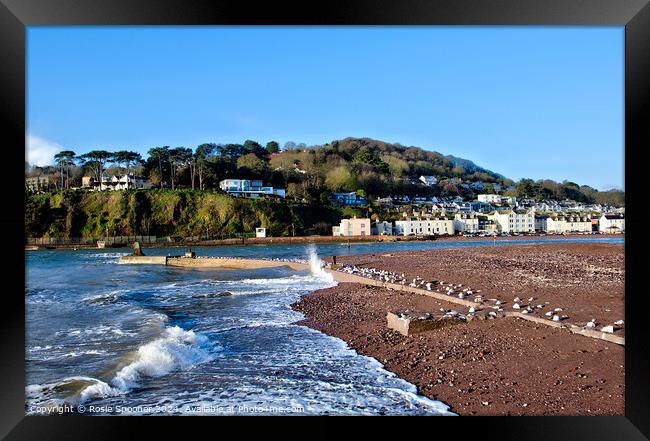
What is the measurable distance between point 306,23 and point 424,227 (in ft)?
38.1

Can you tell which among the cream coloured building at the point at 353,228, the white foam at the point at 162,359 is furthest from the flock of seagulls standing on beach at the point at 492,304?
the cream coloured building at the point at 353,228

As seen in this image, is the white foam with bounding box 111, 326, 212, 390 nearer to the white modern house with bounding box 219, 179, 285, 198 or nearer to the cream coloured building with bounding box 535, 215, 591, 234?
the white modern house with bounding box 219, 179, 285, 198

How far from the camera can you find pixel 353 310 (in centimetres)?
604

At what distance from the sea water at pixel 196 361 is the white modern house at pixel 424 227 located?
5551mm

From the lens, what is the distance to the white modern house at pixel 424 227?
43.4 ft

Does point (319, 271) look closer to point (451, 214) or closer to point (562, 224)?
point (451, 214)

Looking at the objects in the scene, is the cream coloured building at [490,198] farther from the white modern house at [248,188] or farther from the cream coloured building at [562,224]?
the white modern house at [248,188]

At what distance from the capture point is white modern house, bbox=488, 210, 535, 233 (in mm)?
11805

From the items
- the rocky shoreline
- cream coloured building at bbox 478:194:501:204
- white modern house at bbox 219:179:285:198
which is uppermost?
white modern house at bbox 219:179:285:198

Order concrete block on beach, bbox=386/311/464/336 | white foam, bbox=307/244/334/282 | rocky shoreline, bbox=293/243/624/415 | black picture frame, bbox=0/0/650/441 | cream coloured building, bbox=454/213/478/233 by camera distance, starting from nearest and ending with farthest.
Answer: black picture frame, bbox=0/0/650/441
rocky shoreline, bbox=293/243/624/415
concrete block on beach, bbox=386/311/464/336
white foam, bbox=307/244/334/282
cream coloured building, bbox=454/213/478/233

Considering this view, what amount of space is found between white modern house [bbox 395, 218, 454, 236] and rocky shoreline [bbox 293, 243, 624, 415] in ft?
19.2

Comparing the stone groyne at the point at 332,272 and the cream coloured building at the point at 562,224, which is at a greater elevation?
the cream coloured building at the point at 562,224

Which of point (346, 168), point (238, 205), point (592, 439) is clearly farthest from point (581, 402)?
point (238, 205)

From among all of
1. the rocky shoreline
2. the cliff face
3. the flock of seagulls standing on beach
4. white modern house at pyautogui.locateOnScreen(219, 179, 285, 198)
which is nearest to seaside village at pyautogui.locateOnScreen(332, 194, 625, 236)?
the cliff face
